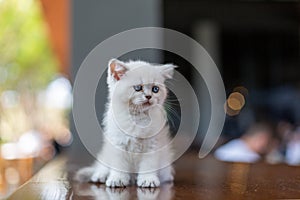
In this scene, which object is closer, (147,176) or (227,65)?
Answer: (147,176)

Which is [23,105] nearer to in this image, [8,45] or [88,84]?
[8,45]

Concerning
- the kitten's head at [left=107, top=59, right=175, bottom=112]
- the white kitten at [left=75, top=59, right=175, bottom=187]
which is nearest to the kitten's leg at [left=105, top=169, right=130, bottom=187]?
Result: the white kitten at [left=75, top=59, right=175, bottom=187]

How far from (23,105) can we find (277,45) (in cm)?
252

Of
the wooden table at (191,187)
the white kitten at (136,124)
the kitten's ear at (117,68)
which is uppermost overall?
the kitten's ear at (117,68)

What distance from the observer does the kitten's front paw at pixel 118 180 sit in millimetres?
778

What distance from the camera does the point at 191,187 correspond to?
31.6 inches

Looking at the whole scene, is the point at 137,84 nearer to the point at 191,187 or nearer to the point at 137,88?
the point at 137,88

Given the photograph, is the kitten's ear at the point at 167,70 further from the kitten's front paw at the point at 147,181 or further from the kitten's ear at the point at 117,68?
the kitten's front paw at the point at 147,181

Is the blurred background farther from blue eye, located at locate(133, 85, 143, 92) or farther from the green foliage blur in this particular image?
blue eye, located at locate(133, 85, 143, 92)

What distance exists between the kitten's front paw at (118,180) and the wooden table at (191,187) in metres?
0.01

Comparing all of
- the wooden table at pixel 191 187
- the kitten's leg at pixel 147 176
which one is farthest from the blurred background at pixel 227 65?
the kitten's leg at pixel 147 176

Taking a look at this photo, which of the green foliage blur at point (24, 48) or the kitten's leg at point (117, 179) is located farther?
the green foliage blur at point (24, 48)

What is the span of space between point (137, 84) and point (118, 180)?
0.16 m

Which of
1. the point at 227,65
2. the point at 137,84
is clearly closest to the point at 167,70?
the point at 137,84
